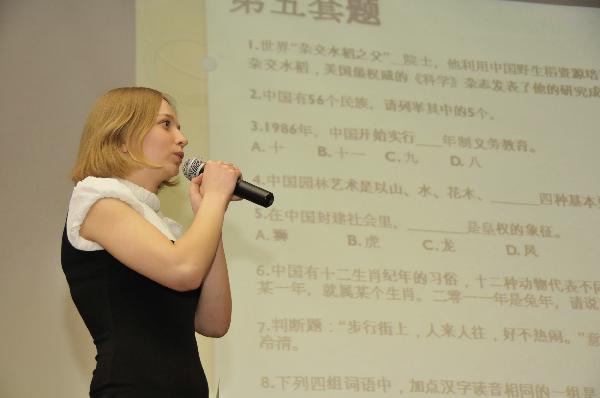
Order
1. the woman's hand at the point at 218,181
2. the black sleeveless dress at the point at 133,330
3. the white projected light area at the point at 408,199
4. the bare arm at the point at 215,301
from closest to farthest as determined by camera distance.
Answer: the black sleeveless dress at the point at 133,330 < the woman's hand at the point at 218,181 < the bare arm at the point at 215,301 < the white projected light area at the point at 408,199

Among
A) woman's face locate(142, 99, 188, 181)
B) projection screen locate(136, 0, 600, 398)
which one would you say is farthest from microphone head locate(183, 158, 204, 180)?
projection screen locate(136, 0, 600, 398)

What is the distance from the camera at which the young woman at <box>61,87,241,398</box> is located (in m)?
1.33

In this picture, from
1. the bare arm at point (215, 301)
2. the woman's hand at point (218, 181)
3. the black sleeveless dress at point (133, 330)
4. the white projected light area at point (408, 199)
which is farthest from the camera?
the white projected light area at point (408, 199)

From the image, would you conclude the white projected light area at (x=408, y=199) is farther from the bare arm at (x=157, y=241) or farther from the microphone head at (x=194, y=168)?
the bare arm at (x=157, y=241)

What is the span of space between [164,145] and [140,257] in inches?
11.5

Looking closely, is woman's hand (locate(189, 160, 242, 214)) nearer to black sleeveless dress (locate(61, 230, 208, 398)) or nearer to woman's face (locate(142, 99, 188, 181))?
woman's face (locate(142, 99, 188, 181))

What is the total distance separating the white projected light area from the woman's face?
28.4 inches

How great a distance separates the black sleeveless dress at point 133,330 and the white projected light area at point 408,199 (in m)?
0.76

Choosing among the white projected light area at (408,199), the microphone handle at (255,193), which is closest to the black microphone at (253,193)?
the microphone handle at (255,193)

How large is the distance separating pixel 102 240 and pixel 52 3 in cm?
134

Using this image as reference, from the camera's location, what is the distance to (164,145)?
155 cm

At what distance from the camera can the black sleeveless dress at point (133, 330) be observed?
1.31 m

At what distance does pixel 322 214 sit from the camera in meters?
2.38

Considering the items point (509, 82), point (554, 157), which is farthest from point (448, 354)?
point (509, 82)
